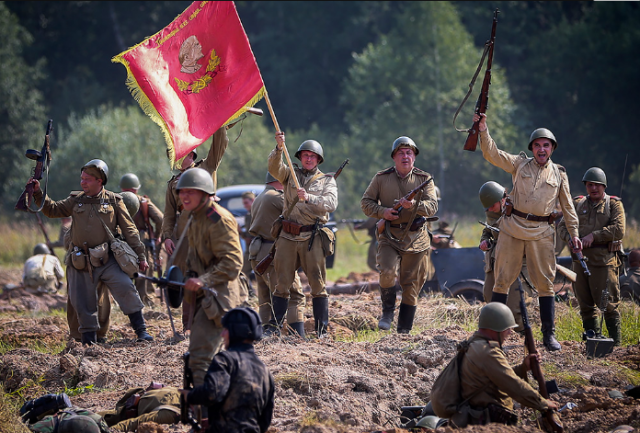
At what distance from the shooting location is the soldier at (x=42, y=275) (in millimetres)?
13344

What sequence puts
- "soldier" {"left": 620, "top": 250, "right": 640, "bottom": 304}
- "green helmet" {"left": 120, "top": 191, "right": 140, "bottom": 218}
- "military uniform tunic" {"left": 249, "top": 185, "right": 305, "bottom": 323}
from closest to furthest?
"military uniform tunic" {"left": 249, "top": 185, "right": 305, "bottom": 323}
"soldier" {"left": 620, "top": 250, "right": 640, "bottom": 304}
"green helmet" {"left": 120, "top": 191, "right": 140, "bottom": 218}

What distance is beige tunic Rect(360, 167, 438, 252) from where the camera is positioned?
8.73 m

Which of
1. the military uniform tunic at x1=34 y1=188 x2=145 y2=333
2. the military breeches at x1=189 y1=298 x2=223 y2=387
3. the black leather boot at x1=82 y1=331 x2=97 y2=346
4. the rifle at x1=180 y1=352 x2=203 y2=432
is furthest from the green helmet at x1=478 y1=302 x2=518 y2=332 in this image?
the black leather boot at x1=82 y1=331 x2=97 y2=346

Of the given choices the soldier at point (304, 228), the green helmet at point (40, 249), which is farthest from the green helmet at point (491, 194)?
the green helmet at point (40, 249)

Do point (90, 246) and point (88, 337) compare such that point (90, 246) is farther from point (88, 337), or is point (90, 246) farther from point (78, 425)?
point (78, 425)

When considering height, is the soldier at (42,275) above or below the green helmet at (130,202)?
below

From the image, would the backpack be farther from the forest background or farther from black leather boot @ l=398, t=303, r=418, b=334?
the forest background

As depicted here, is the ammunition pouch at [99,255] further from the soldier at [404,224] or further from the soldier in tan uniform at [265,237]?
the soldier at [404,224]

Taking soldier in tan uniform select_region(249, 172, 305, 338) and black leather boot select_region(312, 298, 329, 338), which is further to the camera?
soldier in tan uniform select_region(249, 172, 305, 338)

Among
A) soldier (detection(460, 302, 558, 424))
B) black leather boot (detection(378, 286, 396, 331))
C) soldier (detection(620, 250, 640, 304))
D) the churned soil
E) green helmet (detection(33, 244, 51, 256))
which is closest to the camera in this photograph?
soldier (detection(460, 302, 558, 424))

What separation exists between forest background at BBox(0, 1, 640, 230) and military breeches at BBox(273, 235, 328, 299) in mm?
19380

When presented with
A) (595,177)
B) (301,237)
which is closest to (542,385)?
(301,237)

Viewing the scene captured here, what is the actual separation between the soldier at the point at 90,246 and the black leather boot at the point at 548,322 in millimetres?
4595

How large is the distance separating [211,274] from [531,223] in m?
3.73
